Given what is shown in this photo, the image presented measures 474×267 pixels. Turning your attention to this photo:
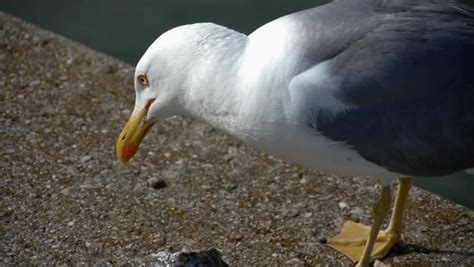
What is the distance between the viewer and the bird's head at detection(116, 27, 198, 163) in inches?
137

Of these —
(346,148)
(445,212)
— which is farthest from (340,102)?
(445,212)

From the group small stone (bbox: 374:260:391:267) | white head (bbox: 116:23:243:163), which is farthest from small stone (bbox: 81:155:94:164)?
small stone (bbox: 374:260:391:267)

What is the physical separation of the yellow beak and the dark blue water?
2033mm

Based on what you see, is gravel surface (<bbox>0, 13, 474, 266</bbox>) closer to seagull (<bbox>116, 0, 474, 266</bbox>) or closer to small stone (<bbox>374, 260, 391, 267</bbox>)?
small stone (<bbox>374, 260, 391, 267</bbox>)

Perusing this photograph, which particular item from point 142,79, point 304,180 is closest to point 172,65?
point 142,79

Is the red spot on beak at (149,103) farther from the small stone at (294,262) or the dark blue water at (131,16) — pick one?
the dark blue water at (131,16)

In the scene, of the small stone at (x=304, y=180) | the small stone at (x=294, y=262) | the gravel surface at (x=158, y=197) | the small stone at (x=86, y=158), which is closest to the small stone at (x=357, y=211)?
the gravel surface at (x=158, y=197)

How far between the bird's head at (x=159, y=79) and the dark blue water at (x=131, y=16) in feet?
7.02

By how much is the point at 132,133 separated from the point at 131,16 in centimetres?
263

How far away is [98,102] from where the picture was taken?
4969 mm

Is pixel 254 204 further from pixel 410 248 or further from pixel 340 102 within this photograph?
pixel 340 102

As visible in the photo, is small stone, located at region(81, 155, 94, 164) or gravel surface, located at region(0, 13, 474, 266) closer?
gravel surface, located at region(0, 13, 474, 266)

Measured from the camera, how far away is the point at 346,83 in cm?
322

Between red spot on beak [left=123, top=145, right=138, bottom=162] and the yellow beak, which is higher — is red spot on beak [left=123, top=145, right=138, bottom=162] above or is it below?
below
